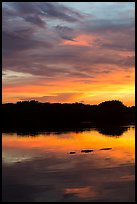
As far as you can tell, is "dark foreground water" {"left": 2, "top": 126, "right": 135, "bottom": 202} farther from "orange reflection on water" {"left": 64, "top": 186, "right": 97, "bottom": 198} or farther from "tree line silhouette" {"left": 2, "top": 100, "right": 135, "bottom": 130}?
"tree line silhouette" {"left": 2, "top": 100, "right": 135, "bottom": 130}

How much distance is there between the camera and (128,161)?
2100 cm

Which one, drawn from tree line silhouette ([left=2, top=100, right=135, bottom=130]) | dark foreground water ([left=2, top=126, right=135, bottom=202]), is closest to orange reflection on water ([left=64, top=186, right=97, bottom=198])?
dark foreground water ([left=2, top=126, right=135, bottom=202])

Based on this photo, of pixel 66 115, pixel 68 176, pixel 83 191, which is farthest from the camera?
pixel 66 115

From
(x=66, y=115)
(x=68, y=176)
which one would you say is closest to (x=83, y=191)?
(x=68, y=176)

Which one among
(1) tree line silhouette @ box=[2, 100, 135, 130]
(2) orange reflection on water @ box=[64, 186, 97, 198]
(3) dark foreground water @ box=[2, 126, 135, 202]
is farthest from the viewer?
(1) tree line silhouette @ box=[2, 100, 135, 130]

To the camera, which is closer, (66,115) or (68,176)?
(68,176)

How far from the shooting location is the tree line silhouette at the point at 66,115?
65875 mm

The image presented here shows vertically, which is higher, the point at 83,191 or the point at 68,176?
the point at 68,176

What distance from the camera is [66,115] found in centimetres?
8081

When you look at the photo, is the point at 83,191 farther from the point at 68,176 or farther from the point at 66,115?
the point at 66,115

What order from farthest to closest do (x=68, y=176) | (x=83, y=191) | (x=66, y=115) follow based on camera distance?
1. (x=66, y=115)
2. (x=68, y=176)
3. (x=83, y=191)

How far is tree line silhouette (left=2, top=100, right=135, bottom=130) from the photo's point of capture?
6588cm

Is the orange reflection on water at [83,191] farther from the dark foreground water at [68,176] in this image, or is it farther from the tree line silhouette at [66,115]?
the tree line silhouette at [66,115]

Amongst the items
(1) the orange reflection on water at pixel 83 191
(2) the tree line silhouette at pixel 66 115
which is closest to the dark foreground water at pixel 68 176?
(1) the orange reflection on water at pixel 83 191
